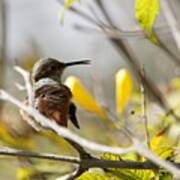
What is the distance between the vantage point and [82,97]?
70.8 inches

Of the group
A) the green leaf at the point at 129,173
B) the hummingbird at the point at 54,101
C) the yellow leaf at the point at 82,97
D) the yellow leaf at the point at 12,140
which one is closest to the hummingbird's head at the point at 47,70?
the hummingbird at the point at 54,101

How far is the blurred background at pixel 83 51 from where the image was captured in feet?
7.47

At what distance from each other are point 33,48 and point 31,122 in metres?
2.00

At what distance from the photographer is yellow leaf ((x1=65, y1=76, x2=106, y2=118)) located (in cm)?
174

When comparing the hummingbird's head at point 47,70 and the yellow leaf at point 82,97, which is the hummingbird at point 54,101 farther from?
the yellow leaf at point 82,97

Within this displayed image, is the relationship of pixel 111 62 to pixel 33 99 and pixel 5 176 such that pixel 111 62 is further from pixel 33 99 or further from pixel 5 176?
pixel 33 99

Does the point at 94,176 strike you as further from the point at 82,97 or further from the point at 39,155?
the point at 82,97

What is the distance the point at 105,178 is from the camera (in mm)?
1188

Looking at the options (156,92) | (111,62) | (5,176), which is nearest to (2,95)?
(156,92)

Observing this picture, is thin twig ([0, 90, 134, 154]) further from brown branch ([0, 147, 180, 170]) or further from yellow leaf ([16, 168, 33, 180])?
yellow leaf ([16, 168, 33, 180])

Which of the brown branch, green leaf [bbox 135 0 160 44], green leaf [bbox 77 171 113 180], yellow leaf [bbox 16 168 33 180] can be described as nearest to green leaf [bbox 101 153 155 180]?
green leaf [bbox 77 171 113 180]

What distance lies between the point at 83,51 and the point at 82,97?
15.5ft

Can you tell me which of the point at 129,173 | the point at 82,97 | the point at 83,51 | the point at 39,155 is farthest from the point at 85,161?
the point at 83,51

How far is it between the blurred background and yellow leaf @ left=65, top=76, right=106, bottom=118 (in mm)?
32
